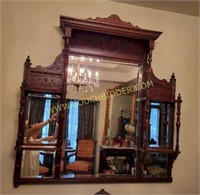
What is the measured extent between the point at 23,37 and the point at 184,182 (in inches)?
62.6

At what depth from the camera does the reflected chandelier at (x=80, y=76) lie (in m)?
1.53

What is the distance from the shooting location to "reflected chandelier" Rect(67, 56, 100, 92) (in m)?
1.53

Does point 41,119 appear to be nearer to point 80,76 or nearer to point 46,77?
point 46,77

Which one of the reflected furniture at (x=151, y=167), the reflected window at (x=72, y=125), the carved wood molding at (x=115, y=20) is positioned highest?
the carved wood molding at (x=115, y=20)

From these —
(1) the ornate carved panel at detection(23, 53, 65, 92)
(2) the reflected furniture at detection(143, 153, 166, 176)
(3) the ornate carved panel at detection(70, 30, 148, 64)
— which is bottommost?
(2) the reflected furniture at detection(143, 153, 166, 176)

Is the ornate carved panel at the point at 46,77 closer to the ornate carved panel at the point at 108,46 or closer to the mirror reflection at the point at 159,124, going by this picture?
the ornate carved panel at the point at 108,46

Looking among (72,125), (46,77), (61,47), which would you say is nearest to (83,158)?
(72,125)

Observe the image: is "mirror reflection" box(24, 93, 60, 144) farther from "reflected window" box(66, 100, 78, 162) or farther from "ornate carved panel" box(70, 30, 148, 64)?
"ornate carved panel" box(70, 30, 148, 64)

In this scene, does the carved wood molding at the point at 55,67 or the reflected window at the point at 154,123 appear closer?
the carved wood molding at the point at 55,67

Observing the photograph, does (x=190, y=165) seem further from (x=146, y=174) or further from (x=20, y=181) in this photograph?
(x=20, y=181)

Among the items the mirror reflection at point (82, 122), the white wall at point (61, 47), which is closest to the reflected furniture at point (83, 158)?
the mirror reflection at point (82, 122)

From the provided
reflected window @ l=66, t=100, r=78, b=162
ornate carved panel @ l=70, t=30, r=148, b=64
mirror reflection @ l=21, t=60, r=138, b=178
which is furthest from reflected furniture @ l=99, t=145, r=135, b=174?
ornate carved panel @ l=70, t=30, r=148, b=64

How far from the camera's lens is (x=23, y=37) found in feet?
4.85

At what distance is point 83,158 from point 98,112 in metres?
0.34
